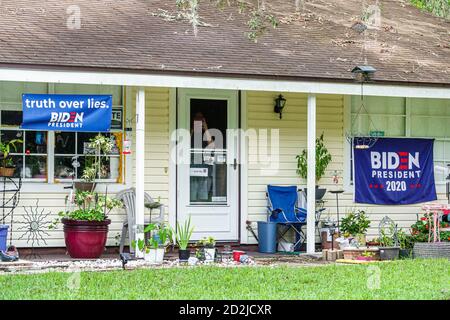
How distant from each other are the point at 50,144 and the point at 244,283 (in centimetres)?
503

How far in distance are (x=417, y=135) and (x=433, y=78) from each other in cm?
193

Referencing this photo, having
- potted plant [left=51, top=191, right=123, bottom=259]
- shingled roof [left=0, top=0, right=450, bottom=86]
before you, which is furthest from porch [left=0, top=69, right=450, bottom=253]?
potted plant [left=51, top=191, right=123, bottom=259]

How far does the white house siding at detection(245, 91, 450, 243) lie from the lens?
51.4 feet

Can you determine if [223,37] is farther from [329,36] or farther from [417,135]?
[417,135]

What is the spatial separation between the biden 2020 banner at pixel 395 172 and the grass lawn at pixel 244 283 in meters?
3.69

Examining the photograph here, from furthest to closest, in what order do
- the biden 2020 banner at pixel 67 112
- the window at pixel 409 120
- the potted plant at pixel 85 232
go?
the window at pixel 409 120
the potted plant at pixel 85 232
the biden 2020 banner at pixel 67 112

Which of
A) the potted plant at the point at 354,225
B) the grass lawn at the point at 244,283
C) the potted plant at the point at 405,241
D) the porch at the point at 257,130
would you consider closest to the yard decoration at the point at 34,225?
the porch at the point at 257,130

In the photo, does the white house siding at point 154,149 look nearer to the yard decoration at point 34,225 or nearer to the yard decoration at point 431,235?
the yard decoration at point 34,225

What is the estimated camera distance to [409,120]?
54.6ft

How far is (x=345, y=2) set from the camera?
19.5 meters

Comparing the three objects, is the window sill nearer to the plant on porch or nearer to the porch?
the porch

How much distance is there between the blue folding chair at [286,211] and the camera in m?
15.4

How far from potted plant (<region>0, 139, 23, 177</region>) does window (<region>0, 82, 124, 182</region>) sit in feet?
0.32
